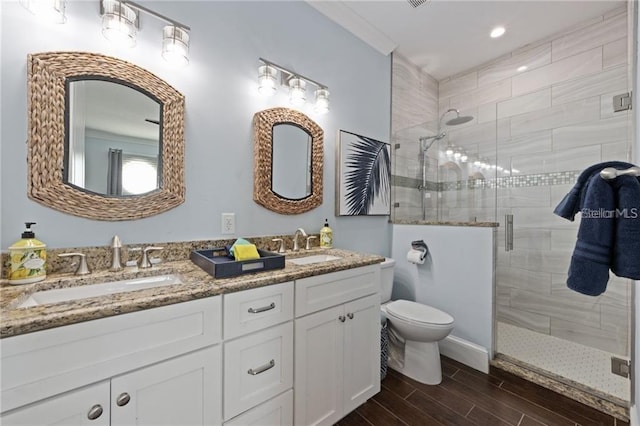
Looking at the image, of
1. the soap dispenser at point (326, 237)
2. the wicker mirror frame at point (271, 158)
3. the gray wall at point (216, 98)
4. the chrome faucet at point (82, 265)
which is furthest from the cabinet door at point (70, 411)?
the soap dispenser at point (326, 237)

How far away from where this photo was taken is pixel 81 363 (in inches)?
29.7

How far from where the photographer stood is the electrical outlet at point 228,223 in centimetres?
155

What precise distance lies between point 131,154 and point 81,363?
93 cm

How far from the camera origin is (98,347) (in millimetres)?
775

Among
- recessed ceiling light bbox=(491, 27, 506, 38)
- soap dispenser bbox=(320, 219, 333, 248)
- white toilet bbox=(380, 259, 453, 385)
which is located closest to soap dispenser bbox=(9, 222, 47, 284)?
soap dispenser bbox=(320, 219, 333, 248)

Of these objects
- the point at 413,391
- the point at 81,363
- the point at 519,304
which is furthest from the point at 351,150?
the point at 519,304

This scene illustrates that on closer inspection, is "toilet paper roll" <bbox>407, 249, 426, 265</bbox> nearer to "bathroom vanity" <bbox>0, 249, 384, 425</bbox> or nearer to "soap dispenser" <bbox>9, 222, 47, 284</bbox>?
"bathroom vanity" <bbox>0, 249, 384, 425</bbox>

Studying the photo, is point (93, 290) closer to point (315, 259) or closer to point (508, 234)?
point (315, 259)

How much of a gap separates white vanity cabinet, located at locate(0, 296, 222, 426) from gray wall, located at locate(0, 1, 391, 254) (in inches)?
23.3

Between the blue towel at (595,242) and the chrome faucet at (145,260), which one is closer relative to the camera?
the blue towel at (595,242)

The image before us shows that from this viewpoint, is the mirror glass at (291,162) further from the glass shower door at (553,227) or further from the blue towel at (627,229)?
the glass shower door at (553,227)

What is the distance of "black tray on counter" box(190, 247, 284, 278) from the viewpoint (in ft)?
3.61

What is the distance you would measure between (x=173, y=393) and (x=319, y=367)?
66 cm

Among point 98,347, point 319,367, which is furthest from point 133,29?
point 319,367
